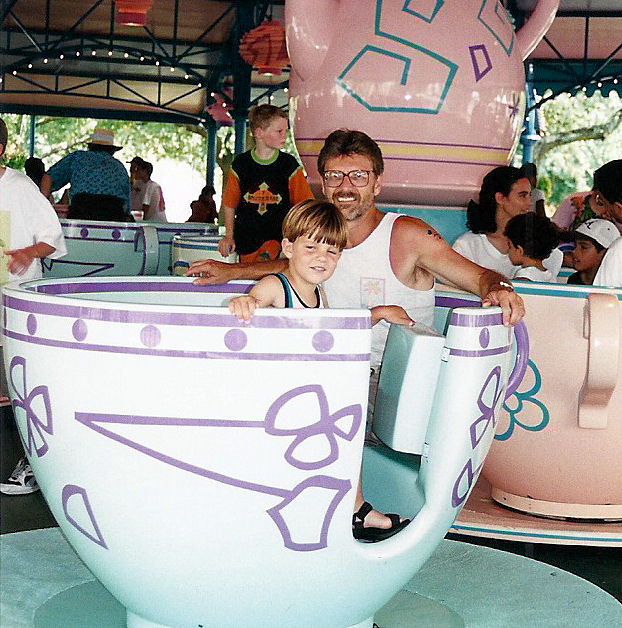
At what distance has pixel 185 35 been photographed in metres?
14.0

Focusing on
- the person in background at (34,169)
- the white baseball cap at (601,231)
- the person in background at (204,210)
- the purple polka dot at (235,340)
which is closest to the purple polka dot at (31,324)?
the purple polka dot at (235,340)

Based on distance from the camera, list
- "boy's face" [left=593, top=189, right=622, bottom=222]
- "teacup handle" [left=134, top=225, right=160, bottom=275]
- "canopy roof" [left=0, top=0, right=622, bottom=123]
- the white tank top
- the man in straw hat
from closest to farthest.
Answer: the white tank top → "boy's face" [left=593, top=189, right=622, bottom=222] → "teacup handle" [left=134, top=225, right=160, bottom=275] → the man in straw hat → "canopy roof" [left=0, top=0, right=622, bottom=123]

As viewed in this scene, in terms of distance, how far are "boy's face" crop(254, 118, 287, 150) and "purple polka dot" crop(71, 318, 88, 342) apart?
2.80 m

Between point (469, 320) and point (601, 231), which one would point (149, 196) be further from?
point (469, 320)

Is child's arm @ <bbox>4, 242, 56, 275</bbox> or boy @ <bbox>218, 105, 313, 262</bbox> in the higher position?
boy @ <bbox>218, 105, 313, 262</bbox>

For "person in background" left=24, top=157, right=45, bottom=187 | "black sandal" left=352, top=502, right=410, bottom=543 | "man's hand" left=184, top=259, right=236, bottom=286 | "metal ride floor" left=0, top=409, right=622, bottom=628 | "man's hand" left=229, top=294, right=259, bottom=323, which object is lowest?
"metal ride floor" left=0, top=409, right=622, bottom=628

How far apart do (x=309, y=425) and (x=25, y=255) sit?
201 cm

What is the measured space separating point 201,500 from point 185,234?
3176 millimetres

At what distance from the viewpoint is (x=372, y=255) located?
2.63 m

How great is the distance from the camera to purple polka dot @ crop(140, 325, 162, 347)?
1726mm

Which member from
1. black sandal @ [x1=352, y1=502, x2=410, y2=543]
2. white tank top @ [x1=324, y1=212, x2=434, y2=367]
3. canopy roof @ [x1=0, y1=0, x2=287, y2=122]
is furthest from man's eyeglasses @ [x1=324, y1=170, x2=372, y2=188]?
canopy roof @ [x1=0, y1=0, x2=287, y2=122]

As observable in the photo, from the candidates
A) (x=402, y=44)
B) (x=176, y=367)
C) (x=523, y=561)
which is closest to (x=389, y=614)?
(x=523, y=561)

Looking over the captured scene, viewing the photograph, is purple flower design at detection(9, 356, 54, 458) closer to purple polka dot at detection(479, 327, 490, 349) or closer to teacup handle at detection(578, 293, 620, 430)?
purple polka dot at detection(479, 327, 490, 349)

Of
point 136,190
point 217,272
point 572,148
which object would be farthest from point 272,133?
point 572,148
